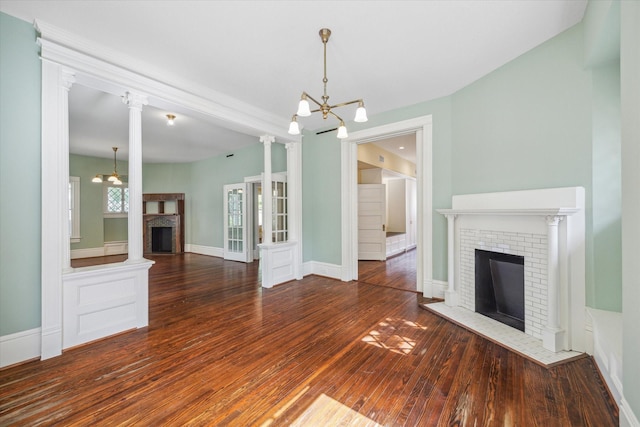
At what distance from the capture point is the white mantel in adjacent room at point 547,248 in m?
2.40

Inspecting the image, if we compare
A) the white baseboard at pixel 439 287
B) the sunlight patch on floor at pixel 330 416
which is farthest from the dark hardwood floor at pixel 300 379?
the white baseboard at pixel 439 287

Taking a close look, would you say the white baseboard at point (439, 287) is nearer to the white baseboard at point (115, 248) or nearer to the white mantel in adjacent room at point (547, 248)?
the white mantel in adjacent room at point (547, 248)

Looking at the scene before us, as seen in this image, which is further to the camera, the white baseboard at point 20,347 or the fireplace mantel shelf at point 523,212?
the fireplace mantel shelf at point 523,212

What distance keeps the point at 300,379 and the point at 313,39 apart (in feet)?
10.2

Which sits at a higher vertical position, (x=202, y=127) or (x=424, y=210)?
(x=202, y=127)

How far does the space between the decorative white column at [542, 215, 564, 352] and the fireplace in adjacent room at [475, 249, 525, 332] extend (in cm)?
36

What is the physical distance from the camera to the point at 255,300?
3969 mm

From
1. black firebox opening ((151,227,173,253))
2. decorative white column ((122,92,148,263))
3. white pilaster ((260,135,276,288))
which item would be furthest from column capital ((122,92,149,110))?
black firebox opening ((151,227,173,253))

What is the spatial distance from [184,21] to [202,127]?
3.14m

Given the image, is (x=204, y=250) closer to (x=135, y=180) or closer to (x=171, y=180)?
(x=171, y=180)

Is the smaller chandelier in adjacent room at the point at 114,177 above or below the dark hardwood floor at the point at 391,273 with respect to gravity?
above

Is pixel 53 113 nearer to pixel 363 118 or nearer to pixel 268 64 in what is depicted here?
pixel 268 64

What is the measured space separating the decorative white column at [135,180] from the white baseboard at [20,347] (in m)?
0.93

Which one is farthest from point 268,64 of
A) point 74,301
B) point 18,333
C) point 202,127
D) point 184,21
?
point 18,333
